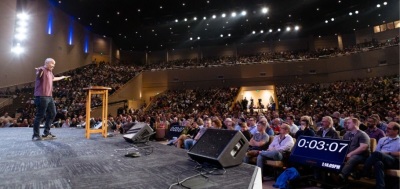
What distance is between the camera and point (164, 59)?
1199 inches

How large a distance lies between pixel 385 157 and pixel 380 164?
0.15 m

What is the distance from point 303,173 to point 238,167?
8.38 ft

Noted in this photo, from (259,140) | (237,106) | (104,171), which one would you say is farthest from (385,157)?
(237,106)

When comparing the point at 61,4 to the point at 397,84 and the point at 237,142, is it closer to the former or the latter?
the point at 237,142

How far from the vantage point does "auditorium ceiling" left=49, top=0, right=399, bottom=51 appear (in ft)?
58.5

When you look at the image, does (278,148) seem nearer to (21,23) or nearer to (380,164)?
(380,164)

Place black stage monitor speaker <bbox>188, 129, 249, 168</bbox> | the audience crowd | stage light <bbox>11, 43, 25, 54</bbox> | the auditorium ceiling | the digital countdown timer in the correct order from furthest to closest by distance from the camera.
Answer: the auditorium ceiling → stage light <bbox>11, 43, 25, 54</bbox> → the audience crowd → the digital countdown timer → black stage monitor speaker <bbox>188, 129, 249, 168</bbox>

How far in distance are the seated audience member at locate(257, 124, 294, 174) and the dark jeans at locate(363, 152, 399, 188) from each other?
3.73 feet

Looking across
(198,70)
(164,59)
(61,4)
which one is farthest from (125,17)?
(164,59)

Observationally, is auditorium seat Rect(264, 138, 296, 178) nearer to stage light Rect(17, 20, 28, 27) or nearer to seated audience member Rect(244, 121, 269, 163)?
seated audience member Rect(244, 121, 269, 163)

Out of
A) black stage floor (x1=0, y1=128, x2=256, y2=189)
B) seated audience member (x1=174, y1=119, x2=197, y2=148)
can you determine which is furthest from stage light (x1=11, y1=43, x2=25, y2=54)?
black stage floor (x1=0, y1=128, x2=256, y2=189)

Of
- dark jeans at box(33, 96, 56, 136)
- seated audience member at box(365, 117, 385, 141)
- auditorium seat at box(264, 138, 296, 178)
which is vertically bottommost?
auditorium seat at box(264, 138, 296, 178)

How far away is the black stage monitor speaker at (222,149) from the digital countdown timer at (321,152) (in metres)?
1.95

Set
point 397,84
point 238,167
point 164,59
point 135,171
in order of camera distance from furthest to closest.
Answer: point 164,59 → point 397,84 → point 238,167 → point 135,171
